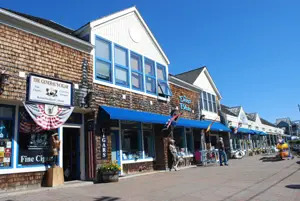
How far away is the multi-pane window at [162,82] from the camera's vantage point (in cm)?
1616

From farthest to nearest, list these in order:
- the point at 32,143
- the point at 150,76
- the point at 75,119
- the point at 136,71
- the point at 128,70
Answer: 1. the point at 150,76
2. the point at 136,71
3. the point at 128,70
4. the point at 75,119
5. the point at 32,143

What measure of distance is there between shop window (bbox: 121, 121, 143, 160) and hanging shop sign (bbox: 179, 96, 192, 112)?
4.50 meters

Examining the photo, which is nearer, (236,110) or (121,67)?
(121,67)

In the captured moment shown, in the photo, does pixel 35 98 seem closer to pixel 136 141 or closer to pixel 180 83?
pixel 136 141

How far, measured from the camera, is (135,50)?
14719 millimetres

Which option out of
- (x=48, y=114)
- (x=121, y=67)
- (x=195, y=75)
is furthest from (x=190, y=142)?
(x=48, y=114)

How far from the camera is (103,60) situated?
41.5 ft

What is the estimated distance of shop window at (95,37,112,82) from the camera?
12365 mm

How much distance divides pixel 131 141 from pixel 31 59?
20.6 ft

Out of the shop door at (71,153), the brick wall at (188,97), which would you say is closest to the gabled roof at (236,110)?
the brick wall at (188,97)

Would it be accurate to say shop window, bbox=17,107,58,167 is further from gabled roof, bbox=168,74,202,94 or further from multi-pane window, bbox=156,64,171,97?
gabled roof, bbox=168,74,202,94

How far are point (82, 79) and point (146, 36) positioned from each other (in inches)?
228

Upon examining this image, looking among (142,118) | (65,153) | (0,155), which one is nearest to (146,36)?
(142,118)

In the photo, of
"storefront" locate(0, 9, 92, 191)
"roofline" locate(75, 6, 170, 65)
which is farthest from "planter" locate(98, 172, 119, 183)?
"roofline" locate(75, 6, 170, 65)
